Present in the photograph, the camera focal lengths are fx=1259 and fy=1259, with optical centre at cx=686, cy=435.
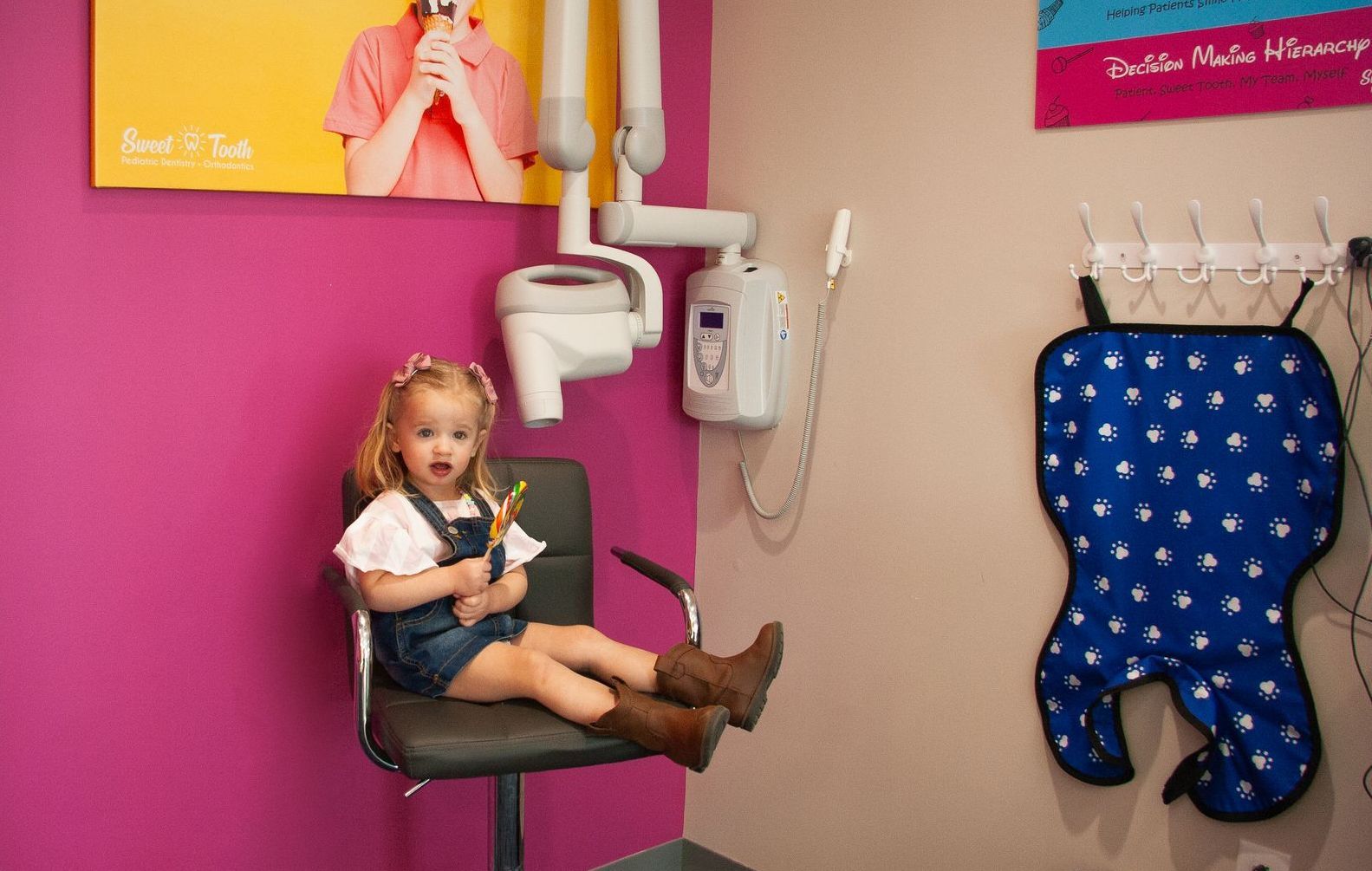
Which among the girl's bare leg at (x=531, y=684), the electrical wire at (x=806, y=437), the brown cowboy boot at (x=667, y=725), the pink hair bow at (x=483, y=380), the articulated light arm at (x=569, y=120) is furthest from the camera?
the electrical wire at (x=806, y=437)

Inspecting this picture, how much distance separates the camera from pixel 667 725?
5.78 feet

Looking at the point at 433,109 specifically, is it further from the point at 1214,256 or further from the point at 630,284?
the point at 1214,256

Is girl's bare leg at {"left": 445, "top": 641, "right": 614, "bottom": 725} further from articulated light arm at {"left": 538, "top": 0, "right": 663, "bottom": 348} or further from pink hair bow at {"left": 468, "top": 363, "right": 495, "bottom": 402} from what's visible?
articulated light arm at {"left": 538, "top": 0, "right": 663, "bottom": 348}

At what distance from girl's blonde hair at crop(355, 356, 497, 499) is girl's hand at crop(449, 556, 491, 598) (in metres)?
0.19

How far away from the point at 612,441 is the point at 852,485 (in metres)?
0.51

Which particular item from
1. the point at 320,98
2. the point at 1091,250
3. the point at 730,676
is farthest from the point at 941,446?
the point at 320,98

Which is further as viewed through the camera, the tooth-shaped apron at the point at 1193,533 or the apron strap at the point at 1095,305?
the apron strap at the point at 1095,305

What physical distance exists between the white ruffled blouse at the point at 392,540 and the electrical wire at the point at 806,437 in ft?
2.56

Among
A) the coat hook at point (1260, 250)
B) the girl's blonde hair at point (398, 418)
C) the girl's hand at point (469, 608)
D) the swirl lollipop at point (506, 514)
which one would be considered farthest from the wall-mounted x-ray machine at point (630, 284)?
the coat hook at point (1260, 250)

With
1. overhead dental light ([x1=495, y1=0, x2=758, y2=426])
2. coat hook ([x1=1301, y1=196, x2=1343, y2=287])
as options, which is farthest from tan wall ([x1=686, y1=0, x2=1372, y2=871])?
overhead dental light ([x1=495, y1=0, x2=758, y2=426])

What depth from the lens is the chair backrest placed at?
2.19 metres

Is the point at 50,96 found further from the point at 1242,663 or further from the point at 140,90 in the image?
the point at 1242,663

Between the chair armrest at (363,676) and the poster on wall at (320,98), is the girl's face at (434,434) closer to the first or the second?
the chair armrest at (363,676)

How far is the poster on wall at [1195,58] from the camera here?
189 cm
